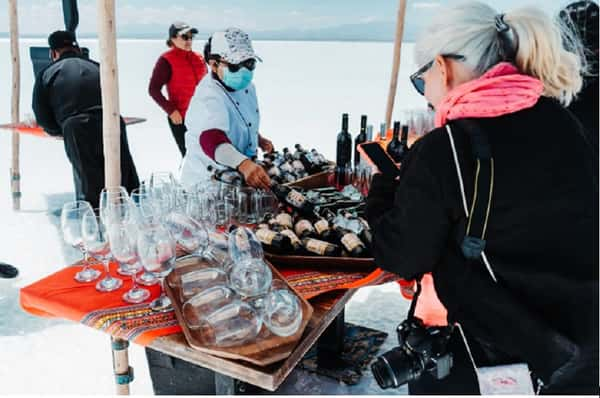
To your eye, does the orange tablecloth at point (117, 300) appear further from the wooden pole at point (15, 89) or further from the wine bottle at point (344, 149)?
the wooden pole at point (15, 89)

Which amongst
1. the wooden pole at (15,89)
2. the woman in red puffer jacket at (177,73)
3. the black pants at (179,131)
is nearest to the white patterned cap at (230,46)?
the woman in red puffer jacket at (177,73)

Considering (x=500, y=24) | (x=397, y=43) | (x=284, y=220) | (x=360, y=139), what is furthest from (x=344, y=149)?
(x=397, y=43)

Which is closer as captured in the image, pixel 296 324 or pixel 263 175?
pixel 296 324

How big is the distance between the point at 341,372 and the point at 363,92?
9792 millimetres

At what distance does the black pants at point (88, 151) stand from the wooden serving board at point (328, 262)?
2.65 meters

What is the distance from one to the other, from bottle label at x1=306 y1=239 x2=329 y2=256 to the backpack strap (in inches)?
19.8

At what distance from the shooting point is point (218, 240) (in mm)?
1531

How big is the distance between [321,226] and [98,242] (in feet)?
2.23

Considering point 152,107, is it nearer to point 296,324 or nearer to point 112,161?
point 112,161

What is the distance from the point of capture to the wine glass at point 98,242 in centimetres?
138

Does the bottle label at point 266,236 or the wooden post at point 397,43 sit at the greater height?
the wooden post at point 397,43

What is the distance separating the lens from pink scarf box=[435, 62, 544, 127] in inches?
42.6

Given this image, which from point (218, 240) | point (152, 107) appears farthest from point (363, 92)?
point (218, 240)

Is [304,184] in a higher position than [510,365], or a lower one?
higher
